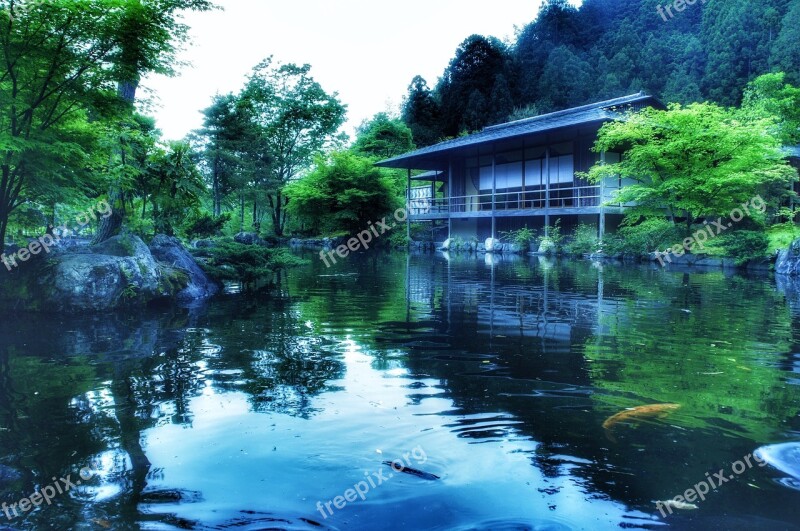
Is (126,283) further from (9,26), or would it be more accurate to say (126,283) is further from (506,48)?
(506,48)

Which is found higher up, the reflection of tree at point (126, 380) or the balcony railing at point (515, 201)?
the balcony railing at point (515, 201)

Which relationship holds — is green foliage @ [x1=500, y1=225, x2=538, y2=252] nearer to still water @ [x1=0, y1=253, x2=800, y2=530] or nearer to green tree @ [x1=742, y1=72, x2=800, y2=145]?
green tree @ [x1=742, y1=72, x2=800, y2=145]

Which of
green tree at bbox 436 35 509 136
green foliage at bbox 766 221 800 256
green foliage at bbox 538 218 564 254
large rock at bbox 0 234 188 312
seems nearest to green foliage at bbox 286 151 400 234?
green foliage at bbox 538 218 564 254

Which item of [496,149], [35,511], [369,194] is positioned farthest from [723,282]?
[369,194]

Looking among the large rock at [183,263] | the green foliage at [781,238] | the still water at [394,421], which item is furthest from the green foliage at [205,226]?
the green foliage at [781,238]

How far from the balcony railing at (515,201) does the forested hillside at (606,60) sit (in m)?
16.7

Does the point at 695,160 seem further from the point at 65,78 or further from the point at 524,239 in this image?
the point at 65,78

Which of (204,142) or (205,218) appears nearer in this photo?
(205,218)

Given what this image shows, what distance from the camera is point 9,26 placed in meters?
7.08

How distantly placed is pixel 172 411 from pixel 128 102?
6.54 m

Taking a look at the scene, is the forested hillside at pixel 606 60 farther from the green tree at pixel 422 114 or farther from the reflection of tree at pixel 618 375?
the reflection of tree at pixel 618 375

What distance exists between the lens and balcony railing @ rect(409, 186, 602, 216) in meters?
24.5

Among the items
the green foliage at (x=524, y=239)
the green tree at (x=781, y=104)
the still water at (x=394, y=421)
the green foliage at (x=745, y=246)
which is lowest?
the still water at (x=394, y=421)

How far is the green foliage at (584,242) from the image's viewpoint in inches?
865
